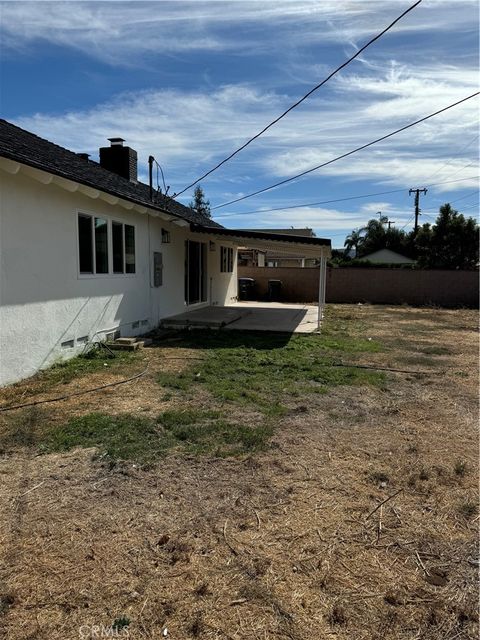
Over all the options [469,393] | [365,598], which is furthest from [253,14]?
[365,598]

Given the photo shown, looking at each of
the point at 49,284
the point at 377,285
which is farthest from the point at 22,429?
the point at 377,285

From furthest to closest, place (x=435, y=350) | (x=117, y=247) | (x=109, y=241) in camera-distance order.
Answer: (x=435, y=350), (x=117, y=247), (x=109, y=241)

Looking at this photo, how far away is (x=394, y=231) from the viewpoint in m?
51.0

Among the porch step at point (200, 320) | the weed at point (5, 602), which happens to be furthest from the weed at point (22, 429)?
the porch step at point (200, 320)

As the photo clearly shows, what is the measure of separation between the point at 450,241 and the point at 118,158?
20.6m

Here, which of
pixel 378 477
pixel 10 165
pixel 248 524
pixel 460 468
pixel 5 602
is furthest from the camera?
pixel 10 165

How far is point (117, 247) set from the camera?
30.5 ft

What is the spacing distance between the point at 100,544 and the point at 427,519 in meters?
2.05

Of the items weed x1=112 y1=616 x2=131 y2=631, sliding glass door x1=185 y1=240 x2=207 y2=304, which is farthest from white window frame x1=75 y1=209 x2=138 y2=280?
weed x1=112 y1=616 x2=131 y2=631

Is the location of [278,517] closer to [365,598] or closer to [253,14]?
[365,598]

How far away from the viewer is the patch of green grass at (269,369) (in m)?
5.98

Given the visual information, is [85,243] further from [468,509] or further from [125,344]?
[468,509]

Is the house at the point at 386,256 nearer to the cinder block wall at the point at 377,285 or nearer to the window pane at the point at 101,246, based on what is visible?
the cinder block wall at the point at 377,285

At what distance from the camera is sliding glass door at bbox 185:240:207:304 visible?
1402 cm
